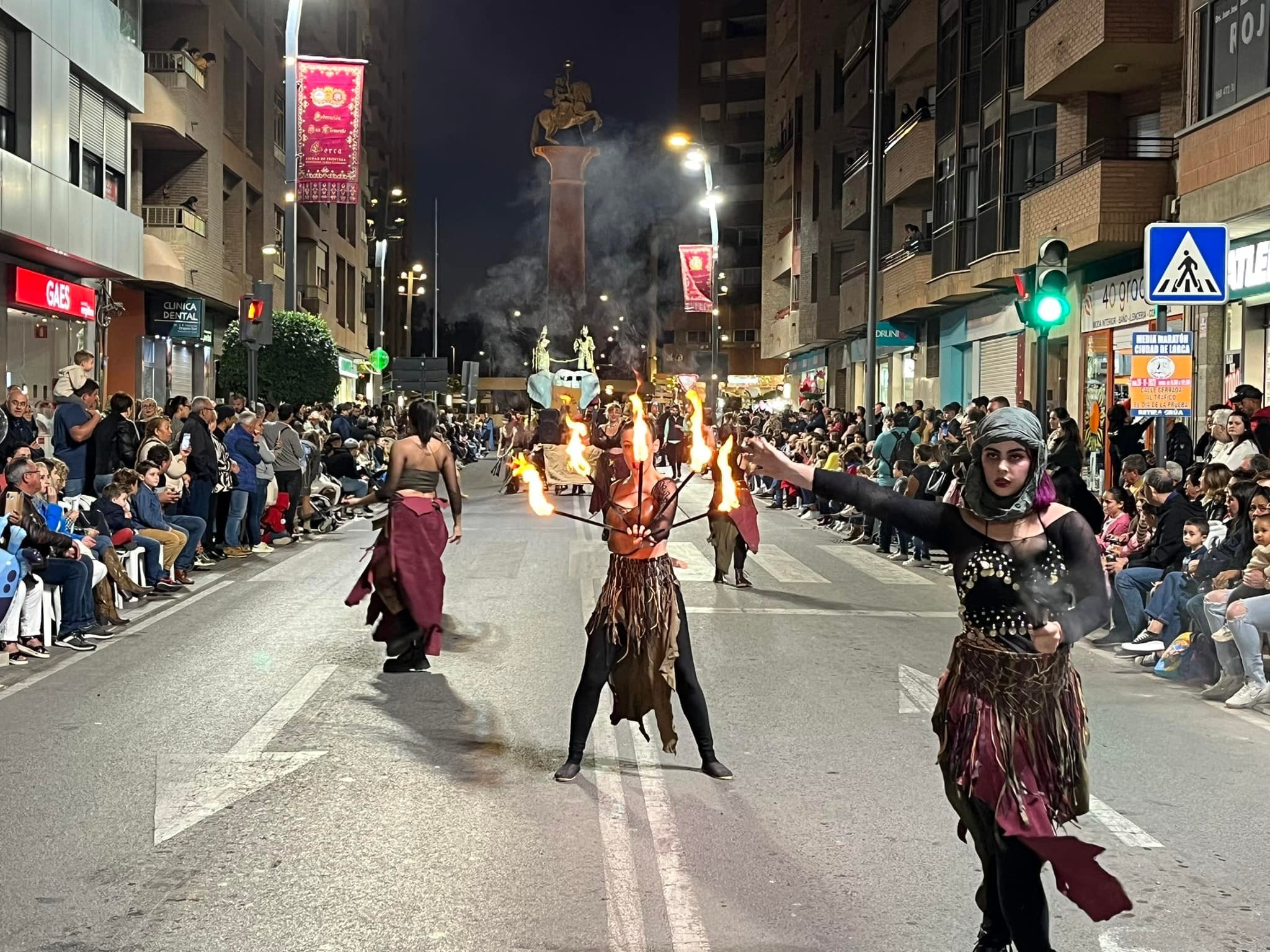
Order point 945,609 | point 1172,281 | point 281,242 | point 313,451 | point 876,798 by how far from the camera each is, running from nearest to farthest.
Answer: point 876,798
point 1172,281
point 945,609
point 313,451
point 281,242

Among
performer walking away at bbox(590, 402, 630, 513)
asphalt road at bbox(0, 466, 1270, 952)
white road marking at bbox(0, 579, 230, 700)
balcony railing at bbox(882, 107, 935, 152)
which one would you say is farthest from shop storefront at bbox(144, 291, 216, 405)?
performer walking away at bbox(590, 402, 630, 513)

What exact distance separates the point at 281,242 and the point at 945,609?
3782 centimetres

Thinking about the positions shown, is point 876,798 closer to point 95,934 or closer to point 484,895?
point 484,895

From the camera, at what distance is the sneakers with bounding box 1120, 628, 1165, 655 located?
1108 centimetres

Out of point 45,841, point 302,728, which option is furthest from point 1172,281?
point 45,841

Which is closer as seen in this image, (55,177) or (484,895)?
(484,895)

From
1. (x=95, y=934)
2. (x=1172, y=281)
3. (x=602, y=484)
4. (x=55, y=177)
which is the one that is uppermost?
(x=55, y=177)

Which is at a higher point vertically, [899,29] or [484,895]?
[899,29]

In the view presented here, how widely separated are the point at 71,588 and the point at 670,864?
7.33 meters

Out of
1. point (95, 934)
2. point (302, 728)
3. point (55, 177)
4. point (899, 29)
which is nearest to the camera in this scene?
point (95, 934)

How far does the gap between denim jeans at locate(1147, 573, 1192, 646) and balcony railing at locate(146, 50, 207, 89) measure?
1134 inches

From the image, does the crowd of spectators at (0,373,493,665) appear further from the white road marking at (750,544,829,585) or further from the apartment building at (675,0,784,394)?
the apartment building at (675,0,784,394)

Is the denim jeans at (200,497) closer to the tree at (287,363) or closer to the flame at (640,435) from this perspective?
the flame at (640,435)

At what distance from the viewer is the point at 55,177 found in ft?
81.8
